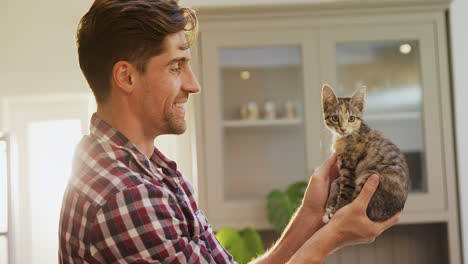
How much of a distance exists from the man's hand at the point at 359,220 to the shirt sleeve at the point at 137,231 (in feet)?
1.06

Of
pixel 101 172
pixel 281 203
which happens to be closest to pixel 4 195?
pixel 281 203

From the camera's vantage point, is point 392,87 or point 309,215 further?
point 392,87

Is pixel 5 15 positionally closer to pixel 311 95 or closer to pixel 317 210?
pixel 311 95

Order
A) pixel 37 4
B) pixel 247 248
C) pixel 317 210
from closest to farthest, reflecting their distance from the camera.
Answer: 1. pixel 317 210
2. pixel 247 248
3. pixel 37 4

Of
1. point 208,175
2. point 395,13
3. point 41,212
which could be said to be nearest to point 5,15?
point 41,212

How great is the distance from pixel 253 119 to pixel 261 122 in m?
0.04

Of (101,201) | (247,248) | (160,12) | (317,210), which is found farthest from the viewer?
(247,248)

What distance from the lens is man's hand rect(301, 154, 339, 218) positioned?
1.15m

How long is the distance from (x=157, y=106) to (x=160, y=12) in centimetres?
17

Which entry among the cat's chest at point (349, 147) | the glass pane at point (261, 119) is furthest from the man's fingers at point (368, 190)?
the glass pane at point (261, 119)

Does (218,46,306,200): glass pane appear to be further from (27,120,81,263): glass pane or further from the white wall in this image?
(27,120,81,263): glass pane

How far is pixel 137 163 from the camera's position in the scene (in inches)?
34.7

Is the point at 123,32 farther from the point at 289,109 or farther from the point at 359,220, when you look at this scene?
the point at 289,109

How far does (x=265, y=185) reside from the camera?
2.67m
